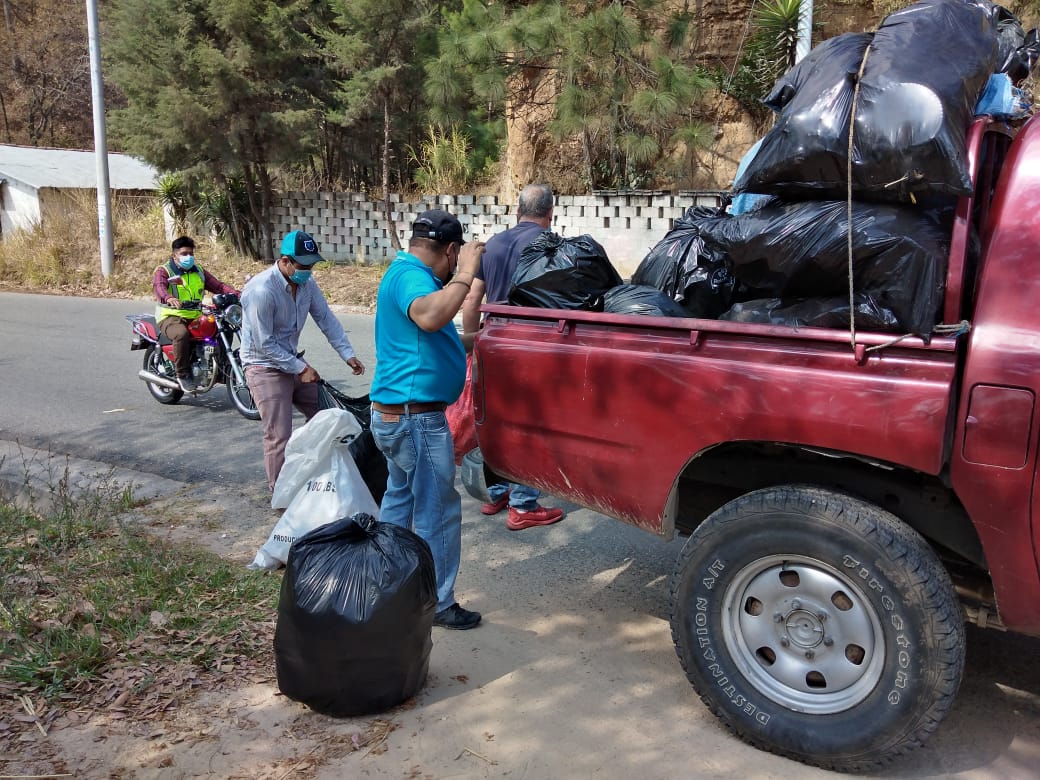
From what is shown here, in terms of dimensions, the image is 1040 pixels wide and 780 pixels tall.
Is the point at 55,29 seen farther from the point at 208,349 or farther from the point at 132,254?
the point at 208,349

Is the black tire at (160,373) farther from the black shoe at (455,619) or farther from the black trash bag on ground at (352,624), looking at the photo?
the black trash bag on ground at (352,624)

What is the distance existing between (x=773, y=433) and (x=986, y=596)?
0.95 meters

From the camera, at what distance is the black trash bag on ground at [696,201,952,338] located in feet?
9.17

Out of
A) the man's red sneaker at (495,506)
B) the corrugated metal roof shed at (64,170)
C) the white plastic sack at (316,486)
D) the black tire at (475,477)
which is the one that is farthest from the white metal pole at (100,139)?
the black tire at (475,477)

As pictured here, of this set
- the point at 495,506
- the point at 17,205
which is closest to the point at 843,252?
the point at 495,506

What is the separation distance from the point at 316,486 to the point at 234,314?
403 centimetres

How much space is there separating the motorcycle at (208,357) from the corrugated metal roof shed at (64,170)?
17.7 m

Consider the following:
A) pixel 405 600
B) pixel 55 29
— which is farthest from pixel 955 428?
pixel 55 29

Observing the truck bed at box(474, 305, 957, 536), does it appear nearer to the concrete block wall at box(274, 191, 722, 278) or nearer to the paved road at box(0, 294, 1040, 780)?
the paved road at box(0, 294, 1040, 780)

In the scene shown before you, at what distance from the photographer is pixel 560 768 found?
3.04m

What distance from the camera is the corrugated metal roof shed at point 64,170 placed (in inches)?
1033

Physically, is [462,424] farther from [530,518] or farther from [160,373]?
[160,373]

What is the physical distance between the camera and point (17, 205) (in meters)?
26.5

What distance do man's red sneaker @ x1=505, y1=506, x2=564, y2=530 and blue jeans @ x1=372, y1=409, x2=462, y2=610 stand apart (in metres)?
1.29
